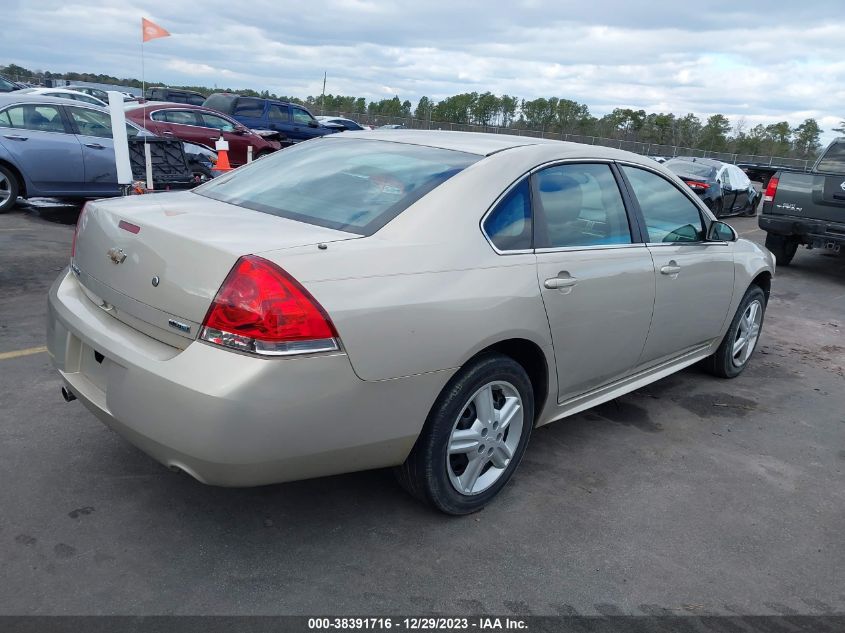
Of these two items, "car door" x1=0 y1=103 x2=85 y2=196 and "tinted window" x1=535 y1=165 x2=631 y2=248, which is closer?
"tinted window" x1=535 y1=165 x2=631 y2=248

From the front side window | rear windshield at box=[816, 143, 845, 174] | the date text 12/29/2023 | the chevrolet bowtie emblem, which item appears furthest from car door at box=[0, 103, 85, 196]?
the front side window

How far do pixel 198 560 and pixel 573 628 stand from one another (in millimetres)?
1407

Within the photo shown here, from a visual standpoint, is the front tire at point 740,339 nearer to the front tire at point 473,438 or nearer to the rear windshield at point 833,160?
the front tire at point 473,438

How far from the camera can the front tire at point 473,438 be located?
289cm

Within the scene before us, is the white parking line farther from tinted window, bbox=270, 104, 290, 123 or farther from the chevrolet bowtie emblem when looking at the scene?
tinted window, bbox=270, 104, 290, 123

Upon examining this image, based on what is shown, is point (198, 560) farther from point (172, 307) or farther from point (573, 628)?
point (573, 628)

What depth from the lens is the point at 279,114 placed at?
2122 centimetres

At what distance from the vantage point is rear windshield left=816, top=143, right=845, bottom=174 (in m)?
9.87

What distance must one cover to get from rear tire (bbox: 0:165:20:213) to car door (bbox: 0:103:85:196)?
0.18 meters

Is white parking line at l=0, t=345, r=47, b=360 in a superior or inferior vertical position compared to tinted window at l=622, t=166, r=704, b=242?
inferior

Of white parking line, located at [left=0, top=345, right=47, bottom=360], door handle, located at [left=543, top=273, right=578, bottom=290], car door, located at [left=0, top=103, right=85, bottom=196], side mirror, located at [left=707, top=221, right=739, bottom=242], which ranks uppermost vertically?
side mirror, located at [left=707, top=221, right=739, bottom=242]

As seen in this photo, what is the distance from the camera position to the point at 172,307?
2.56 metres

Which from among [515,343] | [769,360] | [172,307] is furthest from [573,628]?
[769,360]

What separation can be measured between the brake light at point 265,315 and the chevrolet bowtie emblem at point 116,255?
2.02ft
